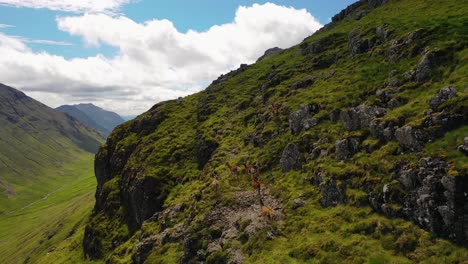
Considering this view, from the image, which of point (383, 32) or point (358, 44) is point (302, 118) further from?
point (383, 32)

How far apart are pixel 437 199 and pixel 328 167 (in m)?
16.5

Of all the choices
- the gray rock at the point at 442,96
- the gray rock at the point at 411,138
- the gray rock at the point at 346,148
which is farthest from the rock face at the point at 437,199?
the gray rock at the point at 346,148

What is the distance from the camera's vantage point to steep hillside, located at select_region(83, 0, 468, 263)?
32628 mm

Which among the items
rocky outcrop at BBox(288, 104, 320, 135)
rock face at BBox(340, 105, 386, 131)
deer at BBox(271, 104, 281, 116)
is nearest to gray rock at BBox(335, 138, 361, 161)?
rock face at BBox(340, 105, 386, 131)

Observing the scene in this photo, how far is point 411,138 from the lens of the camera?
3762 centimetres

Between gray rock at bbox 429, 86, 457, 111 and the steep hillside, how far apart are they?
0.14 m

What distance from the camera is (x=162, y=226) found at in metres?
63.6

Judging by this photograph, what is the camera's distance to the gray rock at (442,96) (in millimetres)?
38625

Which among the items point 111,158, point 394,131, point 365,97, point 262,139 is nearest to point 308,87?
point 262,139

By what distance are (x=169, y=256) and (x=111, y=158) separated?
225ft

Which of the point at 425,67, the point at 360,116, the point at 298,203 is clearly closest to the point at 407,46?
the point at 425,67

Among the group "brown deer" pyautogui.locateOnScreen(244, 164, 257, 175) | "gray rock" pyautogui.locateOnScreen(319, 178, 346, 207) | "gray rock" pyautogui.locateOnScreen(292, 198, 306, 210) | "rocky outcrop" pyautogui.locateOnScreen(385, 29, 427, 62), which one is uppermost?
"rocky outcrop" pyautogui.locateOnScreen(385, 29, 427, 62)

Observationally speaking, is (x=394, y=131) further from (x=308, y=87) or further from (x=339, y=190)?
(x=308, y=87)

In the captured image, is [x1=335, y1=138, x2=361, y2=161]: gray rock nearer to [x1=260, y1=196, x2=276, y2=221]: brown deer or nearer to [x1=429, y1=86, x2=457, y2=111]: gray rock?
[x1=429, y1=86, x2=457, y2=111]: gray rock
